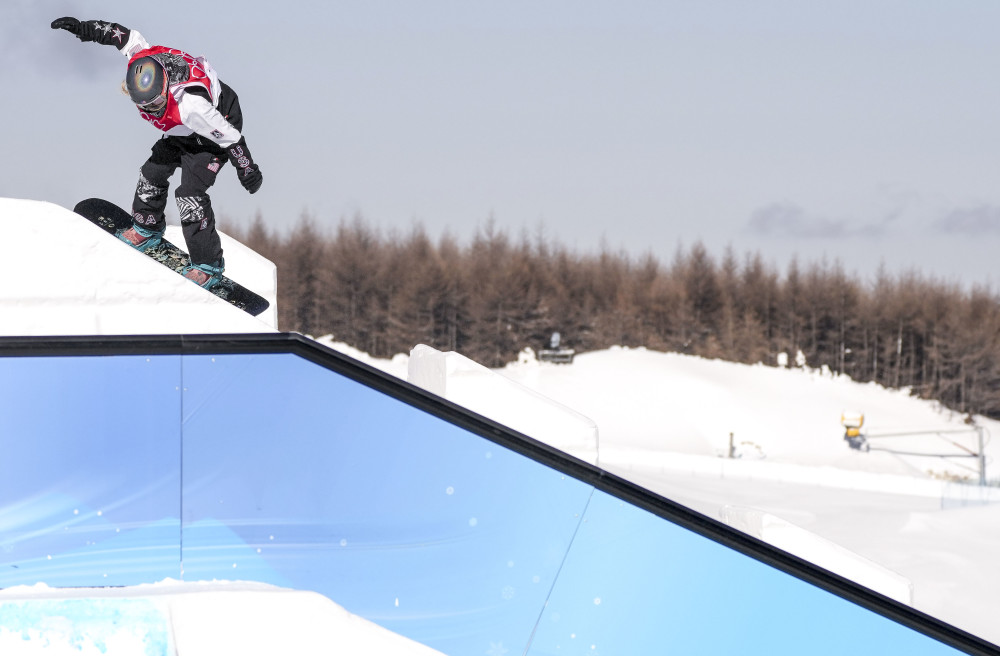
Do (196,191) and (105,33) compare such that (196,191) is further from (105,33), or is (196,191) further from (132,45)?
(105,33)

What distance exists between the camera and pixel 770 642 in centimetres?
321

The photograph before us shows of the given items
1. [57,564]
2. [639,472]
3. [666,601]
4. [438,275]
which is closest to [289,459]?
[57,564]

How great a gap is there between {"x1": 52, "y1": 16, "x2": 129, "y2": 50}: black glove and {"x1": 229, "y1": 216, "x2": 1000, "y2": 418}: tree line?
33151 millimetres

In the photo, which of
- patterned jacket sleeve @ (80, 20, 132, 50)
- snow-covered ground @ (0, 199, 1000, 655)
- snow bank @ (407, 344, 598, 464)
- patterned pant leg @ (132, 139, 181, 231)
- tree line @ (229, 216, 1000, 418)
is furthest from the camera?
tree line @ (229, 216, 1000, 418)

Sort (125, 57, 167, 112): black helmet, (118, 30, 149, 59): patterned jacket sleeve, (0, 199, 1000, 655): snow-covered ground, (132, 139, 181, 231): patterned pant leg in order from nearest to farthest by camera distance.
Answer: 1. (0, 199, 1000, 655): snow-covered ground
2. (125, 57, 167, 112): black helmet
3. (118, 30, 149, 59): patterned jacket sleeve
4. (132, 139, 181, 231): patterned pant leg

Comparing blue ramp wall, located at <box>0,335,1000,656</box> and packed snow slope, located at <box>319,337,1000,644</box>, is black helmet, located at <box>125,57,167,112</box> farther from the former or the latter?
packed snow slope, located at <box>319,337,1000,644</box>

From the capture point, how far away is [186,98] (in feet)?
15.7

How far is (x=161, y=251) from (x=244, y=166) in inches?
38.0

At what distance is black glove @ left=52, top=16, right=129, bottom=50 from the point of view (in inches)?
187

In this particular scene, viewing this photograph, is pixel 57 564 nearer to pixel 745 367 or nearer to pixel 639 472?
pixel 639 472

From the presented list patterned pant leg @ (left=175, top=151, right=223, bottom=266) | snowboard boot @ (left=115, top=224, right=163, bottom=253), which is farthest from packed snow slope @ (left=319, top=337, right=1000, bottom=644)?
snowboard boot @ (left=115, top=224, right=163, bottom=253)

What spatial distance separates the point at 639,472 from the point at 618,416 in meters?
13.3

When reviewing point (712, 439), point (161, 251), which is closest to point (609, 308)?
point (712, 439)

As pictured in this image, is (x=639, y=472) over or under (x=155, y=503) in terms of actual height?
under
